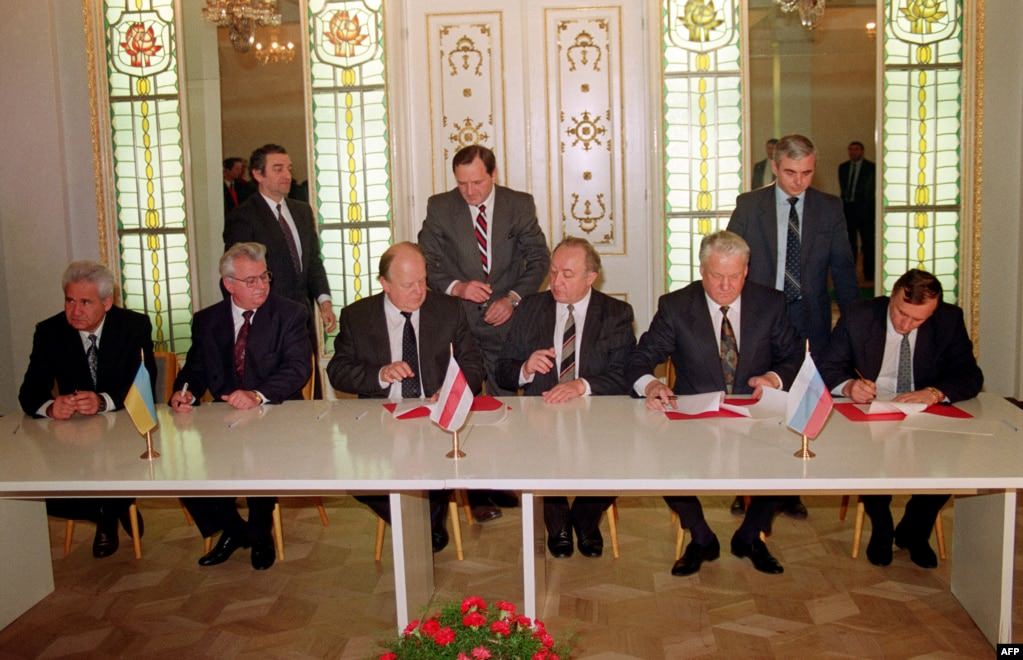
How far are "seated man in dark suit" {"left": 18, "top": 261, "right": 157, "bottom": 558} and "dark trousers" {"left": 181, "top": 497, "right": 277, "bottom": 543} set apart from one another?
32 centimetres

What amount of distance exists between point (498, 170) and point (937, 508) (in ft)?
11.7

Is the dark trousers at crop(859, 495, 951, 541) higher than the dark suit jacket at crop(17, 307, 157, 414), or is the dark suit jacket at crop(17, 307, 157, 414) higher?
the dark suit jacket at crop(17, 307, 157, 414)

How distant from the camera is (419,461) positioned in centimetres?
340

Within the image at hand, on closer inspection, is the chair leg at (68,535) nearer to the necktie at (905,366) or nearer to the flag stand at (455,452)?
the flag stand at (455,452)

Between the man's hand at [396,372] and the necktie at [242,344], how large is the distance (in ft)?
2.26

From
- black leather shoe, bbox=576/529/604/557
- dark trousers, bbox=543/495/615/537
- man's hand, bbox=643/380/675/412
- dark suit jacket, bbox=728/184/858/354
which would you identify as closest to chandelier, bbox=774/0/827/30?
dark suit jacket, bbox=728/184/858/354

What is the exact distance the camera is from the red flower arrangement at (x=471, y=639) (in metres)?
2.08

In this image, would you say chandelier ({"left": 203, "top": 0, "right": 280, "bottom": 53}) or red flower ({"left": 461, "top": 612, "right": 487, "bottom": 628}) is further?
chandelier ({"left": 203, "top": 0, "right": 280, "bottom": 53})

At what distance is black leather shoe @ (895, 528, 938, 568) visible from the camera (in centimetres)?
416

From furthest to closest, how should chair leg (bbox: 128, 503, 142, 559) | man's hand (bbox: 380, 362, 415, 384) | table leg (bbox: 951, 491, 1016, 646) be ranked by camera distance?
1. chair leg (bbox: 128, 503, 142, 559)
2. man's hand (bbox: 380, 362, 415, 384)
3. table leg (bbox: 951, 491, 1016, 646)

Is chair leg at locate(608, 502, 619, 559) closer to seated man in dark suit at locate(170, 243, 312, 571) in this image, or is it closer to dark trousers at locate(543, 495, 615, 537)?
dark trousers at locate(543, 495, 615, 537)

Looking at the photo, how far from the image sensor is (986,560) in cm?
352

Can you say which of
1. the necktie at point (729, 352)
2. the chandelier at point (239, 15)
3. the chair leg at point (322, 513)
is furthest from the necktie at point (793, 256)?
the chandelier at point (239, 15)

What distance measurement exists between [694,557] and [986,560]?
3.57ft
